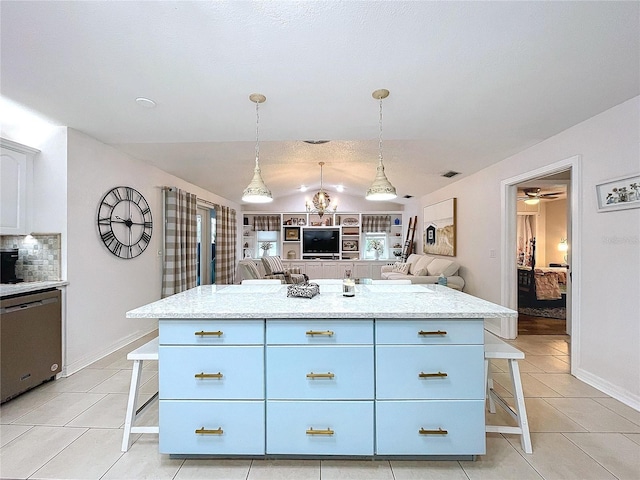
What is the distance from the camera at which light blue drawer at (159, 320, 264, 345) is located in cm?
179

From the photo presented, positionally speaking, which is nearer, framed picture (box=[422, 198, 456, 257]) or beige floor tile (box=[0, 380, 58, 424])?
beige floor tile (box=[0, 380, 58, 424])

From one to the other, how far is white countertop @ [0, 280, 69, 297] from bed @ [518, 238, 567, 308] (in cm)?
694

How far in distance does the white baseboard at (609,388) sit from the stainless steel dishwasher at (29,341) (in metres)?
4.67

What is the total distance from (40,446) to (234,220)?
612 centimetres

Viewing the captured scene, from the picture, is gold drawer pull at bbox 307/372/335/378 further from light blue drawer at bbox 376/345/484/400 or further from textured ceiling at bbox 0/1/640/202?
textured ceiling at bbox 0/1/640/202

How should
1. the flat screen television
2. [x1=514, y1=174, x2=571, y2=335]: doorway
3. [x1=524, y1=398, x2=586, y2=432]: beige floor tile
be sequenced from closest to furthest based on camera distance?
1. [x1=524, y1=398, x2=586, y2=432]: beige floor tile
2. [x1=514, y1=174, x2=571, y2=335]: doorway
3. the flat screen television

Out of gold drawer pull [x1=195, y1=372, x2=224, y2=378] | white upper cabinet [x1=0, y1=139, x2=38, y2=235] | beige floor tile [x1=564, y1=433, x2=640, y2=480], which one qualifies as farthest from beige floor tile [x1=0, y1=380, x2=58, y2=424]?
beige floor tile [x1=564, y1=433, x2=640, y2=480]

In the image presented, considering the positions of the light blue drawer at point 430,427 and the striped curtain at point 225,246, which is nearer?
the light blue drawer at point 430,427

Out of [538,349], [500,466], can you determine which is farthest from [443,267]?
[500,466]

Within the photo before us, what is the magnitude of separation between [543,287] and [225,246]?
20.7 ft

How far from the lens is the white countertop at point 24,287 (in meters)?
2.39

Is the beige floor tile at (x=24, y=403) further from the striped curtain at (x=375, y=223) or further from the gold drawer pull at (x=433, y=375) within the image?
the striped curtain at (x=375, y=223)

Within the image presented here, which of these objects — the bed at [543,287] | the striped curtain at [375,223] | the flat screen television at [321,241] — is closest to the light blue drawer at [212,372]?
the bed at [543,287]

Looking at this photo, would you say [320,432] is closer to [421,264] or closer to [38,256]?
[38,256]
